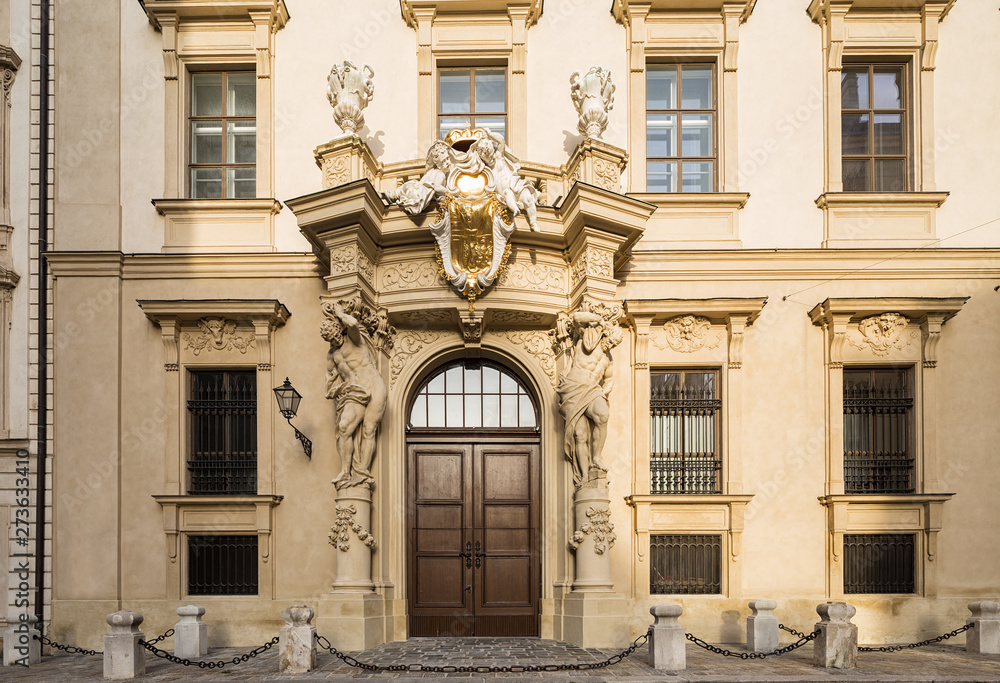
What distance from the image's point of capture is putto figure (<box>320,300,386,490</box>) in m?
9.83

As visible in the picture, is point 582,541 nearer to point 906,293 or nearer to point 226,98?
point 906,293

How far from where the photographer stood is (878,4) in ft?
37.0

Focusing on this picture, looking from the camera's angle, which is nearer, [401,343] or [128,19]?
[401,343]

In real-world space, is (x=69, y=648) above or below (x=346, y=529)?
below

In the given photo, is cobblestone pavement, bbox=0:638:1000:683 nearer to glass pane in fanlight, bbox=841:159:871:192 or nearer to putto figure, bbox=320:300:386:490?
putto figure, bbox=320:300:386:490

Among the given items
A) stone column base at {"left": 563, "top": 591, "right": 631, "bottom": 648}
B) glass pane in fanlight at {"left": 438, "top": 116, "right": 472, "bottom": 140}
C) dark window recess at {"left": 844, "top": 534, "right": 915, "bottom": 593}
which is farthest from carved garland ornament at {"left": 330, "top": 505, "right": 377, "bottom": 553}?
dark window recess at {"left": 844, "top": 534, "right": 915, "bottom": 593}

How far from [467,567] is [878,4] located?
9427 millimetres

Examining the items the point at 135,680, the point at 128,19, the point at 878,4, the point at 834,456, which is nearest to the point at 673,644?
the point at 834,456

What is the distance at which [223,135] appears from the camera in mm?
11625

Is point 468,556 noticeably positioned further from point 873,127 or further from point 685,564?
point 873,127

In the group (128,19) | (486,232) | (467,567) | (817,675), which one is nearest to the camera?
(817,675)

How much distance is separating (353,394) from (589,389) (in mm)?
2835

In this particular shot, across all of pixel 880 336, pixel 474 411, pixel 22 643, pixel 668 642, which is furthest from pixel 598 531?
pixel 22 643

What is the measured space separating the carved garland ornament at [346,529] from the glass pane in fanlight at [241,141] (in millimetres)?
5184
